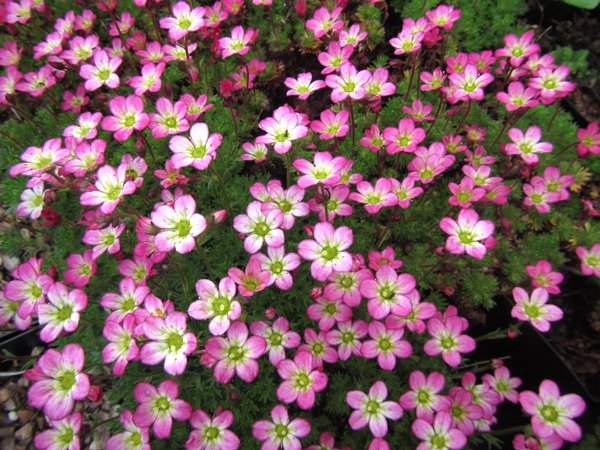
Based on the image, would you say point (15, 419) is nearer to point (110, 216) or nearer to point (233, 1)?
point (110, 216)

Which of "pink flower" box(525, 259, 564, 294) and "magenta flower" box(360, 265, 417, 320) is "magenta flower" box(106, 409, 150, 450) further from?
"pink flower" box(525, 259, 564, 294)

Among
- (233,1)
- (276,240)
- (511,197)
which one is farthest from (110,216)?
(511,197)

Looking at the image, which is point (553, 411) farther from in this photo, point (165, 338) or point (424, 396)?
point (165, 338)

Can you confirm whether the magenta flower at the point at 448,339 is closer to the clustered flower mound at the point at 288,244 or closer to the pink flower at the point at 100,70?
the clustered flower mound at the point at 288,244

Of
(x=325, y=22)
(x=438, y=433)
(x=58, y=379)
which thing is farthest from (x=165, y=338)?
(x=325, y=22)

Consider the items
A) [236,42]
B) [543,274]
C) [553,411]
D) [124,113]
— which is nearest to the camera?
[553,411]

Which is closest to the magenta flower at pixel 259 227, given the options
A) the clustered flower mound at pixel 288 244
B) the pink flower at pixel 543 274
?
the clustered flower mound at pixel 288 244

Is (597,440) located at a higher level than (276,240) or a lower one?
lower
